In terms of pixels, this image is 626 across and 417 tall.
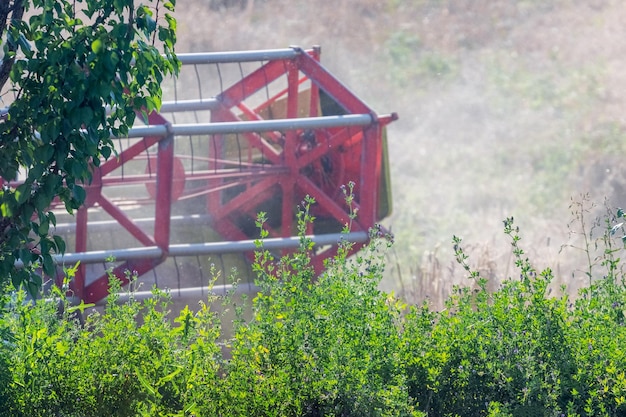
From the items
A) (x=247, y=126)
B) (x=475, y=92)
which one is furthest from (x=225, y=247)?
(x=475, y=92)

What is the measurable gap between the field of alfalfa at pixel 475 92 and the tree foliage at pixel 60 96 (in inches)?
253

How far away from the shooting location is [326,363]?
10.1 ft

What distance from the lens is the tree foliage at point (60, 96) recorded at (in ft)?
9.41

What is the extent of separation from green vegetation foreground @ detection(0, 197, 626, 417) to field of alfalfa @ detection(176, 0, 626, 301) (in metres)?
5.83

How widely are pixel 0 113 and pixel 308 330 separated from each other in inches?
53.7

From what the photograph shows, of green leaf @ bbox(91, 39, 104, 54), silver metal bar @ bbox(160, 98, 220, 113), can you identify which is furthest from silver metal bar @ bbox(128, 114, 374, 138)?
green leaf @ bbox(91, 39, 104, 54)

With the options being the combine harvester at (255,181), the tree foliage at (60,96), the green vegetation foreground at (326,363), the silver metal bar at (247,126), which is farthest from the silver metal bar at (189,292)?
the tree foliage at (60,96)

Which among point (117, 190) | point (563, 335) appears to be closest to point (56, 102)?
point (563, 335)

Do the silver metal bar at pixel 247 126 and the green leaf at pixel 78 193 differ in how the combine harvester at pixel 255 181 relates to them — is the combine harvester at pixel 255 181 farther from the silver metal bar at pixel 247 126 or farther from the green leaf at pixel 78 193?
the green leaf at pixel 78 193

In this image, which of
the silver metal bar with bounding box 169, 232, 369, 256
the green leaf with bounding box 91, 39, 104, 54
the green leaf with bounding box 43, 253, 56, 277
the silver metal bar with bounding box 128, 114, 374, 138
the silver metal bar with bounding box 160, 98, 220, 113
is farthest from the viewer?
the silver metal bar with bounding box 160, 98, 220, 113

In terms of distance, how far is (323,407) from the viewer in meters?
3.13

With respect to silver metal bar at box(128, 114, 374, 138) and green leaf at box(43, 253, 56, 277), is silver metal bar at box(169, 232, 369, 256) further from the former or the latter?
green leaf at box(43, 253, 56, 277)

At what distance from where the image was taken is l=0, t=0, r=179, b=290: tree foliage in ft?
9.41

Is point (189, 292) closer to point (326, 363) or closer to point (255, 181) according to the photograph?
point (255, 181)
